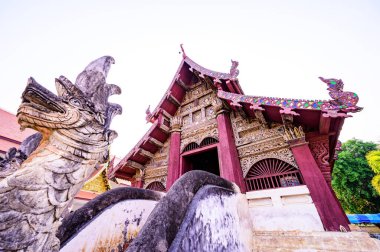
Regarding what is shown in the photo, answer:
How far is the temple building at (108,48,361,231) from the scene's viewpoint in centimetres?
376

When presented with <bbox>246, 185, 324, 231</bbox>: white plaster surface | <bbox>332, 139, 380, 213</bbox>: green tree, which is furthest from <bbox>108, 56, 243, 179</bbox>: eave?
<bbox>332, 139, 380, 213</bbox>: green tree

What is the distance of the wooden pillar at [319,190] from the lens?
339 cm

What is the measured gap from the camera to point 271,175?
184 inches

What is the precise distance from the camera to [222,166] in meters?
5.23

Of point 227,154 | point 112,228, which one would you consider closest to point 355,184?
point 227,154

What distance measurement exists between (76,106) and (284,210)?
462 cm

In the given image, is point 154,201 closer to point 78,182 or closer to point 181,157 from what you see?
point 78,182

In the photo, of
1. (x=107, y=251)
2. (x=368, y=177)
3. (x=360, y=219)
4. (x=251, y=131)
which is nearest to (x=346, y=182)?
(x=368, y=177)

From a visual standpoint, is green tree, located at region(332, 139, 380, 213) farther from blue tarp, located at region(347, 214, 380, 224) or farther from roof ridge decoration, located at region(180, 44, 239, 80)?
roof ridge decoration, located at region(180, 44, 239, 80)

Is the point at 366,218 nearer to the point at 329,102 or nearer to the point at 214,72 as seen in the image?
the point at 329,102

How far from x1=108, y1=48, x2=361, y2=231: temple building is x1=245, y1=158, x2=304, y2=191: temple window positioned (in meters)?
0.02

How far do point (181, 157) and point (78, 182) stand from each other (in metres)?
4.98

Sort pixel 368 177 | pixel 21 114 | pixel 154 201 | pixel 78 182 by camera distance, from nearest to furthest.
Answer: pixel 21 114
pixel 78 182
pixel 154 201
pixel 368 177

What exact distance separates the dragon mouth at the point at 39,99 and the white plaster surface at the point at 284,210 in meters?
4.53
